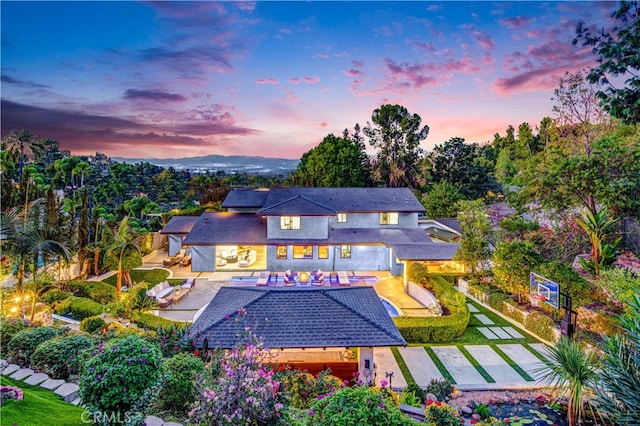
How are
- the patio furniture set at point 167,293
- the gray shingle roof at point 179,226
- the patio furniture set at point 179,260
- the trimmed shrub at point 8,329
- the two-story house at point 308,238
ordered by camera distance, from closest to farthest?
the trimmed shrub at point 8,329 → the patio furniture set at point 167,293 → the two-story house at point 308,238 → the patio furniture set at point 179,260 → the gray shingle roof at point 179,226

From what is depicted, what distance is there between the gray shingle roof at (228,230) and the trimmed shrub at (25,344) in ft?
46.4

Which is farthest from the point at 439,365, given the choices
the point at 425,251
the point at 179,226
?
the point at 179,226

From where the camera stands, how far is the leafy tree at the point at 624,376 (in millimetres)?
6645

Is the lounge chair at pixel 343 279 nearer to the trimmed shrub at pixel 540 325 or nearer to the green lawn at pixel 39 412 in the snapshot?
the trimmed shrub at pixel 540 325

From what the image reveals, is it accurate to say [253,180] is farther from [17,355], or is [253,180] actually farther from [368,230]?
[17,355]

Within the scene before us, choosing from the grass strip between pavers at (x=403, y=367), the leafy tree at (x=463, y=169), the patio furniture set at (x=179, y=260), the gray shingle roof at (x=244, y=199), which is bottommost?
the grass strip between pavers at (x=403, y=367)

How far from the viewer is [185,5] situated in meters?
16.8

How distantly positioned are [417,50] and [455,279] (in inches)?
645

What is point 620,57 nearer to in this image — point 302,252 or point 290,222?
point 290,222

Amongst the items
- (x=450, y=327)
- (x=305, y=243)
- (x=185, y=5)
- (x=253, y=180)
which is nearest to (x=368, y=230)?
(x=305, y=243)

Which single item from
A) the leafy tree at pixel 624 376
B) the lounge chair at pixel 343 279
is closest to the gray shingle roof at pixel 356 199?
the lounge chair at pixel 343 279

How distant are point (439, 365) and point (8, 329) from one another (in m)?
14.2

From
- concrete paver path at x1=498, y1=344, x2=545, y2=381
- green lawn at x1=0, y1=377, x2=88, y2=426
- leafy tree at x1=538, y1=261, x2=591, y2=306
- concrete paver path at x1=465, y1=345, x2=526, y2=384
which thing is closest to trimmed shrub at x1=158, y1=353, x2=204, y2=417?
green lawn at x1=0, y1=377, x2=88, y2=426

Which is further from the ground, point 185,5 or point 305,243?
point 185,5
